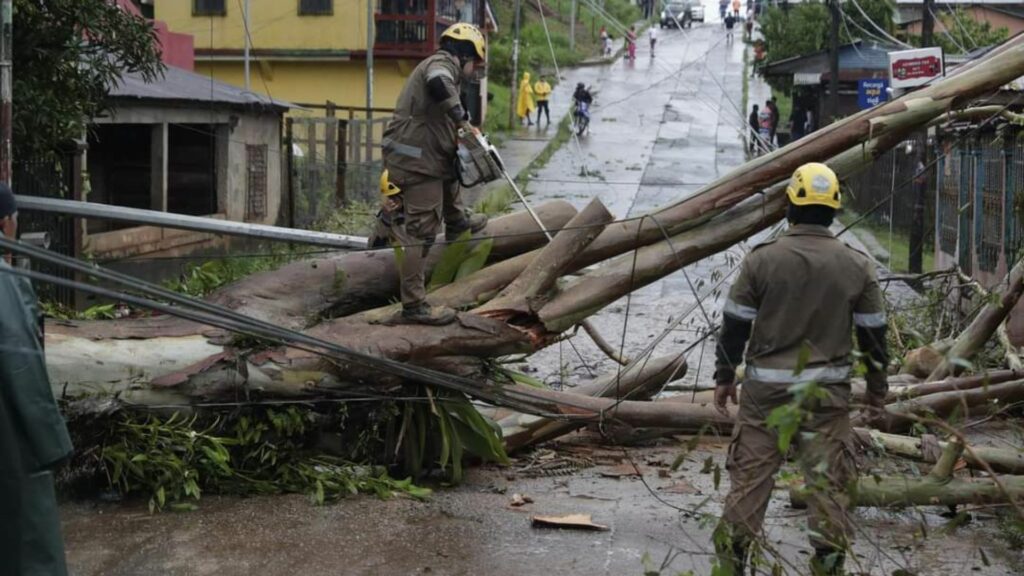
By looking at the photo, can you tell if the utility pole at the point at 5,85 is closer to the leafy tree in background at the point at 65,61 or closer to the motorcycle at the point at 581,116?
the leafy tree in background at the point at 65,61

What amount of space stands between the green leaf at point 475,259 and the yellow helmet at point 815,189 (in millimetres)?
2574

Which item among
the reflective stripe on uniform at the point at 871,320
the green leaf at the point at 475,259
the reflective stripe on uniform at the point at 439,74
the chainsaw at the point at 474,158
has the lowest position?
the green leaf at the point at 475,259

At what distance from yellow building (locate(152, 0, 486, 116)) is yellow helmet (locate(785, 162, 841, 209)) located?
2451cm

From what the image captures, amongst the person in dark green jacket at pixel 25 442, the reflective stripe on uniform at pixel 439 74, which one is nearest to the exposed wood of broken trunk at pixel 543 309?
the reflective stripe on uniform at pixel 439 74

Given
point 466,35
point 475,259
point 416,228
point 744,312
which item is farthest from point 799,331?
point 466,35

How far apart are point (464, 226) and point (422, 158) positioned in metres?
0.63

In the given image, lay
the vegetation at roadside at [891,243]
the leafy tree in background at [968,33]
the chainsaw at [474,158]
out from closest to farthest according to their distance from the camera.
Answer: the chainsaw at [474,158]
the vegetation at roadside at [891,243]
the leafy tree in background at [968,33]

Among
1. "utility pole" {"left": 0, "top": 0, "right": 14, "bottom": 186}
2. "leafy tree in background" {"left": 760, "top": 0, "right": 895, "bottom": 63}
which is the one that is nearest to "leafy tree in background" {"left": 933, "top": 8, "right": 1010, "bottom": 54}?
"leafy tree in background" {"left": 760, "top": 0, "right": 895, "bottom": 63}

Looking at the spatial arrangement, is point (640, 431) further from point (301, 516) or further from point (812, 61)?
point (812, 61)

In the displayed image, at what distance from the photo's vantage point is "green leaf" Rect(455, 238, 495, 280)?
293 inches

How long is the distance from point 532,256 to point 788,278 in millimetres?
2571


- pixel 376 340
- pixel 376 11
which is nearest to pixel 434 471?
pixel 376 340

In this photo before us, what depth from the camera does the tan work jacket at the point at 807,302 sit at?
16.7 feet

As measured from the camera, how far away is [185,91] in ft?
55.8
